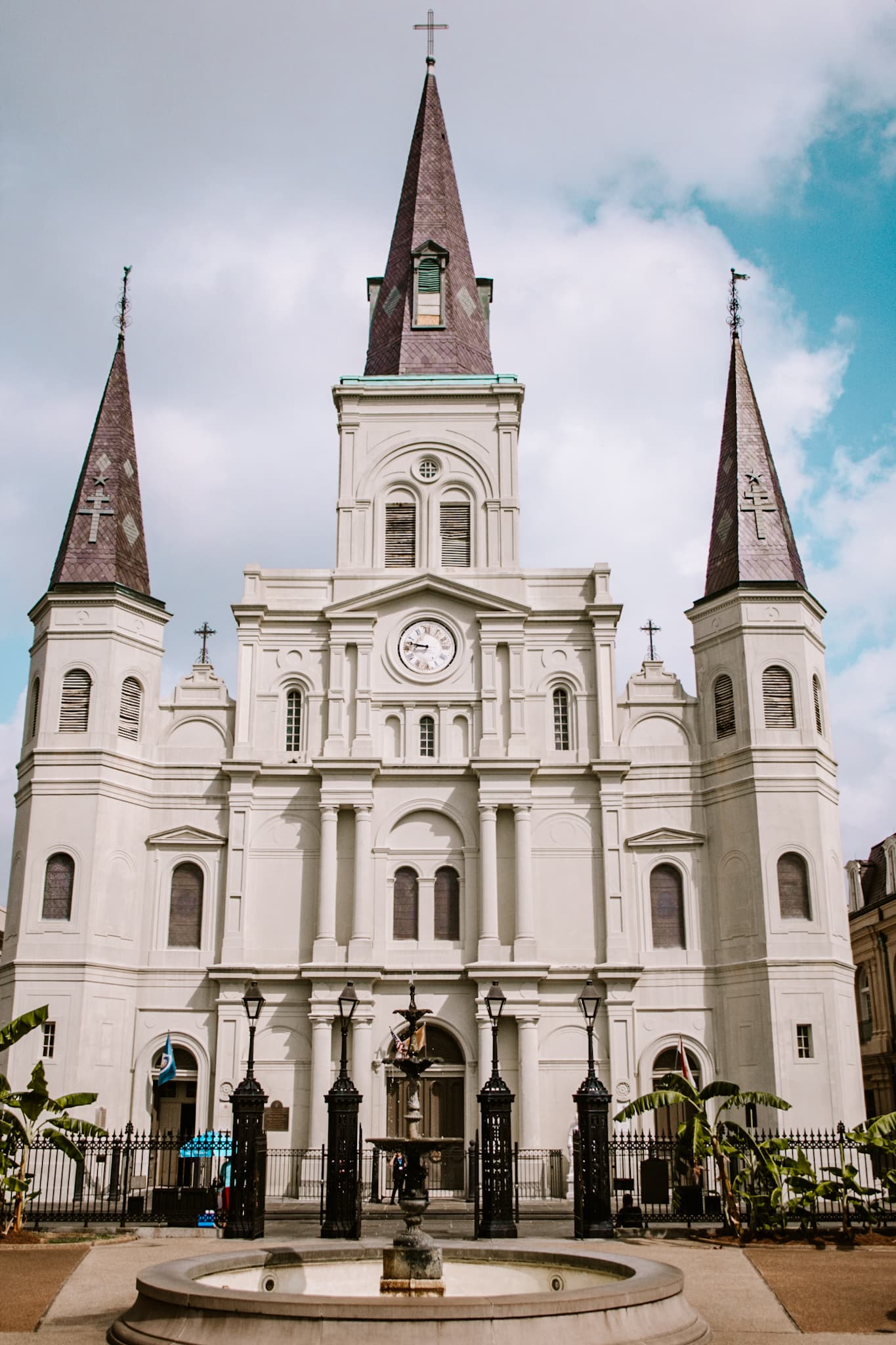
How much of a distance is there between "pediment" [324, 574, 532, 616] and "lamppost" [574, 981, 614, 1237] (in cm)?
1642

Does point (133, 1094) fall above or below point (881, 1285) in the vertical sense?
above

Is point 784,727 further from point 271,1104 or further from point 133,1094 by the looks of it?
point 133,1094

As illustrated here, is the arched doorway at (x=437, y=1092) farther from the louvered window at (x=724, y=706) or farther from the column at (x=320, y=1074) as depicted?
the louvered window at (x=724, y=706)

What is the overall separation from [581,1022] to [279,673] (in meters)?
12.2

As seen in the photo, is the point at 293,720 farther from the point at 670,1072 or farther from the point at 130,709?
the point at 670,1072

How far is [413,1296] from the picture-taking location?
43.7ft

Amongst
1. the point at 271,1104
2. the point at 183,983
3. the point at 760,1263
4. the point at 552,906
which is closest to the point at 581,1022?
the point at 552,906

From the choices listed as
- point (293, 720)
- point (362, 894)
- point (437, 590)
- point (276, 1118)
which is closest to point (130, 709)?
point (293, 720)

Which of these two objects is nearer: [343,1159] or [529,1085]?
[343,1159]

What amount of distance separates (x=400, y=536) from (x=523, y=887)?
10804mm

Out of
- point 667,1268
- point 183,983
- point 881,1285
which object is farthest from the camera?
point 183,983

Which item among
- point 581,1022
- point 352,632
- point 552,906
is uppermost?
point 352,632

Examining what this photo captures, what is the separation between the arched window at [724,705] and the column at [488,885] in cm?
653

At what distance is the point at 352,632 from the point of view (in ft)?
123
